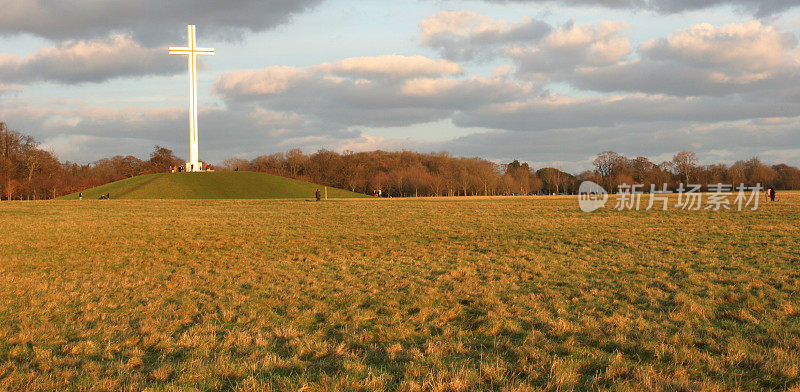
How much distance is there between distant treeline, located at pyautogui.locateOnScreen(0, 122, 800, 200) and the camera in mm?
133500

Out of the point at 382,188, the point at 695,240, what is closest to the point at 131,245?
the point at 695,240

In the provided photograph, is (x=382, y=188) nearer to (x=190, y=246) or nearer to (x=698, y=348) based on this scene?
(x=190, y=246)

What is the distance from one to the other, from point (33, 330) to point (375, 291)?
20.7ft

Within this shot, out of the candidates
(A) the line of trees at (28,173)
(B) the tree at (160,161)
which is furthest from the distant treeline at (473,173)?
(A) the line of trees at (28,173)

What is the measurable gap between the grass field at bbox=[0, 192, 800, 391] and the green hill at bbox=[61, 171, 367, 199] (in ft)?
215

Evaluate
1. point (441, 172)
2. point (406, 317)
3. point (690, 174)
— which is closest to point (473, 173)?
point (441, 172)

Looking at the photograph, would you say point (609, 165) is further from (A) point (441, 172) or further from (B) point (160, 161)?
(B) point (160, 161)

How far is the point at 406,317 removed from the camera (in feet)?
29.3

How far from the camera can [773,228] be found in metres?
24.7

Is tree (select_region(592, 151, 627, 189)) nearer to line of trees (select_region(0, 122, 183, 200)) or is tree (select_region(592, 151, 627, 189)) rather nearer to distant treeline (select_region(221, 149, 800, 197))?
distant treeline (select_region(221, 149, 800, 197))

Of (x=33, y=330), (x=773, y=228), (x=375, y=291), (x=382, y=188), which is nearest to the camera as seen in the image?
(x=33, y=330)

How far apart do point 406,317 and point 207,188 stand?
86340mm

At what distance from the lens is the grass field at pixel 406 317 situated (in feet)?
19.7

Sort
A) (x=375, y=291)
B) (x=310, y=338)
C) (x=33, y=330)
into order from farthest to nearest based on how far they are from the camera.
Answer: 1. (x=375, y=291)
2. (x=33, y=330)
3. (x=310, y=338)
